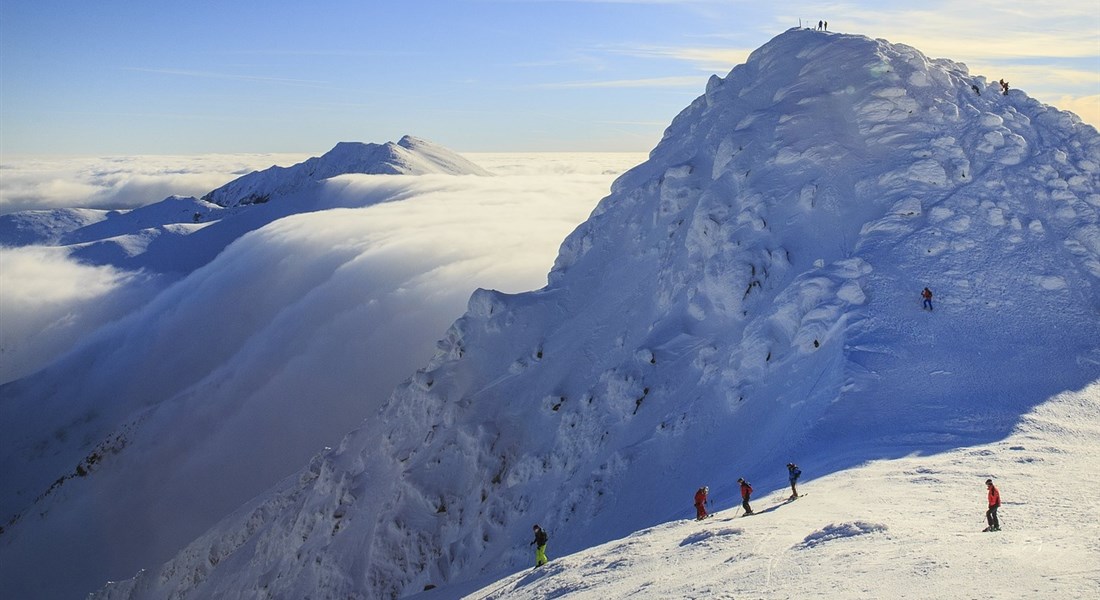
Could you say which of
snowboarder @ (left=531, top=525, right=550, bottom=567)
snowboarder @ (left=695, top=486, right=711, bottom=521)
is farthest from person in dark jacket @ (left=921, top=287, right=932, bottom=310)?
snowboarder @ (left=531, top=525, right=550, bottom=567)

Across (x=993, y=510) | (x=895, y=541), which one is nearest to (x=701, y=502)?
(x=895, y=541)

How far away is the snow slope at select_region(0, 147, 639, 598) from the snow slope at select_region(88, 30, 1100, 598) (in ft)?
111

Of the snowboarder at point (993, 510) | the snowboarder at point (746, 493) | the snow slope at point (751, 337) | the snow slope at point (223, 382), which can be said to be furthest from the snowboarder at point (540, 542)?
the snow slope at point (223, 382)

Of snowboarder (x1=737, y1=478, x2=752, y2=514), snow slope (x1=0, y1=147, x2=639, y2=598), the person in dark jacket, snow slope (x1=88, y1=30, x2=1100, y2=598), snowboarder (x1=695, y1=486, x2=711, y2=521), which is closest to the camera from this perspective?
snowboarder (x1=737, y1=478, x2=752, y2=514)

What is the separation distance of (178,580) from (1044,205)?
55848 millimetres

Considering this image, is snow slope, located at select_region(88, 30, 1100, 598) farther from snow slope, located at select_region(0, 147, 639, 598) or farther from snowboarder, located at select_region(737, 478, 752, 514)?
snow slope, located at select_region(0, 147, 639, 598)

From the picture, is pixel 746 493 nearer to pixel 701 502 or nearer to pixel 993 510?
pixel 701 502

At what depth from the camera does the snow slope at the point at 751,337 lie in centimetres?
2851

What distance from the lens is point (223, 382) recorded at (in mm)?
111062

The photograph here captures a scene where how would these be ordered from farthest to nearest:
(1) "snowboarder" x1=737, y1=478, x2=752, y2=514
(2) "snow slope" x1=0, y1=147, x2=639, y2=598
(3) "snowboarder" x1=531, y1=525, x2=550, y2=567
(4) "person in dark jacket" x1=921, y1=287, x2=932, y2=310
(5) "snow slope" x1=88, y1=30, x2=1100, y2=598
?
(2) "snow slope" x1=0, y1=147, x2=639, y2=598 < (4) "person in dark jacket" x1=921, y1=287, x2=932, y2=310 < (5) "snow slope" x1=88, y1=30, x2=1100, y2=598 < (3) "snowboarder" x1=531, y1=525, x2=550, y2=567 < (1) "snowboarder" x1=737, y1=478, x2=752, y2=514

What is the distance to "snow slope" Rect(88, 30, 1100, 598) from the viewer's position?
28.5 meters

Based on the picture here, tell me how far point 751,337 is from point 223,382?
94.6 meters

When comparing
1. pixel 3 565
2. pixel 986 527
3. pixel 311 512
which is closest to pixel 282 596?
pixel 311 512

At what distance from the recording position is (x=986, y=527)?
17.3m
